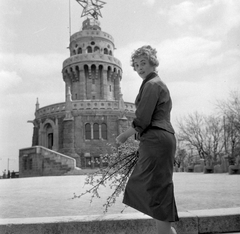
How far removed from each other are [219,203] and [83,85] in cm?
3682

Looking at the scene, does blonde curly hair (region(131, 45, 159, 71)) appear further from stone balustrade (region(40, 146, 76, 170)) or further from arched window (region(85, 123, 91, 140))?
arched window (region(85, 123, 91, 140))

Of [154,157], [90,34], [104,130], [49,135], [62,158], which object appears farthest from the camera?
[90,34]

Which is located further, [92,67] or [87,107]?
[92,67]

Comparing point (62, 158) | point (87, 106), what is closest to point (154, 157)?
point (62, 158)

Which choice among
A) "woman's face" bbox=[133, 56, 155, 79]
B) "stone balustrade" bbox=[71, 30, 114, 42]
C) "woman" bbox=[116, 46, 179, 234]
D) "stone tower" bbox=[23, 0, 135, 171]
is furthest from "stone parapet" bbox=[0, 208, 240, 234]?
"stone balustrade" bbox=[71, 30, 114, 42]

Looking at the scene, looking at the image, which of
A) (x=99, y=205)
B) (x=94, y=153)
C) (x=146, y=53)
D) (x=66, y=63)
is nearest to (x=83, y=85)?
(x=66, y=63)

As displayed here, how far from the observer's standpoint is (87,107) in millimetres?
35188

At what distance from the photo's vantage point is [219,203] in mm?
5582

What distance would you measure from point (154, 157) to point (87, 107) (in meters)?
32.8

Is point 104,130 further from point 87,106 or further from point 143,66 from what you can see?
point 143,66

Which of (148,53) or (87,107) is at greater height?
(87,107)

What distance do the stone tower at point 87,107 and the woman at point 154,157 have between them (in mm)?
28795

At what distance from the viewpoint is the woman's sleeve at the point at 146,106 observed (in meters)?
2.77

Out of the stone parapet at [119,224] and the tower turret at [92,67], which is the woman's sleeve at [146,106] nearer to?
the stone parapet at [119,224]
